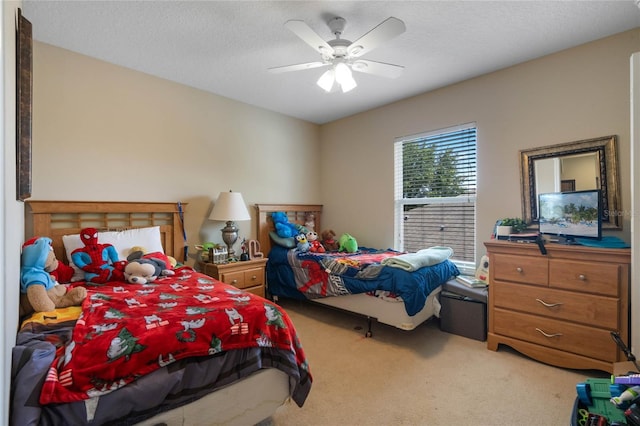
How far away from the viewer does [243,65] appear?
2.75m

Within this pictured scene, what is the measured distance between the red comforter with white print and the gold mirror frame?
2.44 metres

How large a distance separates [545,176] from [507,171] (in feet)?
1.02


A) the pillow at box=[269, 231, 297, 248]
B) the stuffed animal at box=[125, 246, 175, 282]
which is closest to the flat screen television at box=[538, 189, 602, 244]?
the pillow at box=[269, 231, 297, 248]

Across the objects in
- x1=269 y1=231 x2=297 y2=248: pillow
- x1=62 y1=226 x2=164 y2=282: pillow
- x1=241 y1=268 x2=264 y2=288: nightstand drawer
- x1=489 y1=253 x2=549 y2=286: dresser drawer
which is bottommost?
x1=241 y1=268 x2=264 y2=288: nightstand drawer

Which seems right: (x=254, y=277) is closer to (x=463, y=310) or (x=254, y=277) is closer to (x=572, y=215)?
(x=463, y=310)

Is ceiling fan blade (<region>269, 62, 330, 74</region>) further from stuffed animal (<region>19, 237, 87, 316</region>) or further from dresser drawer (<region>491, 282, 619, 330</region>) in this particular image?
dresser drawer (<region>491, 282, 619, 330</region>)

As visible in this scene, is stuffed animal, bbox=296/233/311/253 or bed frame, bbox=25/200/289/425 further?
stuffed animal, bbox=296/233/311/253

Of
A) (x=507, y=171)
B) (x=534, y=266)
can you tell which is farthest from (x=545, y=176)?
(x=534, y=266)

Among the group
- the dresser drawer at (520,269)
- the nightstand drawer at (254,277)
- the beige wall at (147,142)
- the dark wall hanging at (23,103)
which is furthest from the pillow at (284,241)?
the dark wall hanging at (23,103)

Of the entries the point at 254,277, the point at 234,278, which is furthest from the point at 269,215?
the point at 234,278

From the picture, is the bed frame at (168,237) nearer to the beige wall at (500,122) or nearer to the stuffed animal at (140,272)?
the stuffed animal at (140,272)

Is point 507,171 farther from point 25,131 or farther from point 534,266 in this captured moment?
point 25,131

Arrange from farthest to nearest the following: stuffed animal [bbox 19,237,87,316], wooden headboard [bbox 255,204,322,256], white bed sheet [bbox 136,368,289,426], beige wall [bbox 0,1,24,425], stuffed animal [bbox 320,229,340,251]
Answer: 1. stuffed animal [bbox 320,229,340,251]
2. wooden headboard [bbox 255,204,322,256]
3. stuffed animal [bbox 19,237,87,316]
4. white bed sheet [bbox 136,368,289,426]
5. beige wall [bbox 0,1,24,425]

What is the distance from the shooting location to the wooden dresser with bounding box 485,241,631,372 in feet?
6.43
